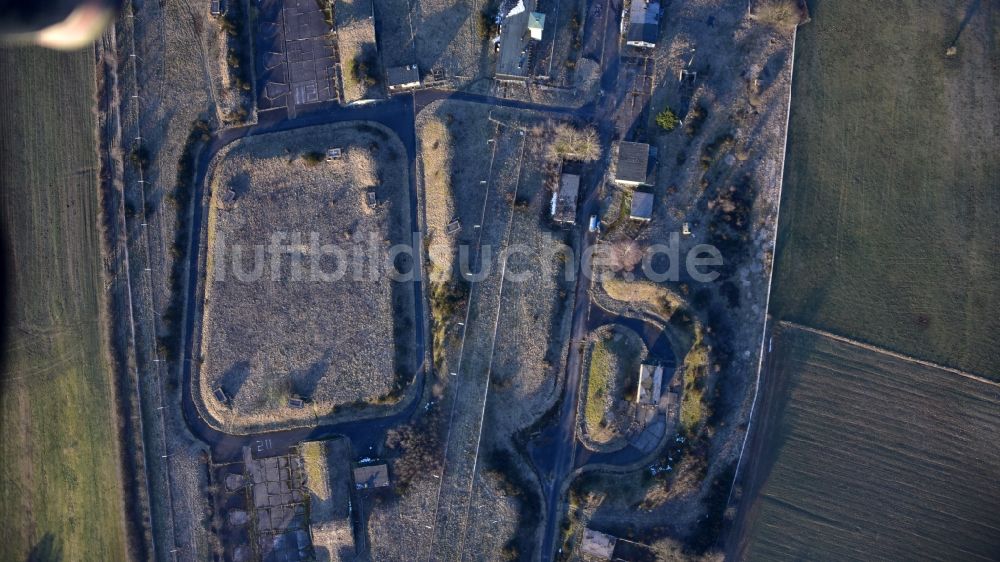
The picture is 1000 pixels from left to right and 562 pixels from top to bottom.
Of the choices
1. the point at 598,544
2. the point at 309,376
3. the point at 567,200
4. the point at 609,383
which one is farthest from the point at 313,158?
the point at 598,544

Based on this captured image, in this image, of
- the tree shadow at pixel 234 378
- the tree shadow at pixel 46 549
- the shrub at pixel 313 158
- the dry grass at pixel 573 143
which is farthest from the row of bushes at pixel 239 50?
the tree shadow at pixel 46 549

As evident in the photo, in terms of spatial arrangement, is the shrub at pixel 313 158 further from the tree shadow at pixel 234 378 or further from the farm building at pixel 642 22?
the farm building at pixel 642 22

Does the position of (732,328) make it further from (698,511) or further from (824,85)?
(824,85)

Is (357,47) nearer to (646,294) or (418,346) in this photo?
(418,346)

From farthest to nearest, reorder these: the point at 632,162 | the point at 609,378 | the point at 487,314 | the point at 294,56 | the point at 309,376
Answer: the point at 294,56 → the point at 309,376 → the point at 487,314 → the point at 609,378 → the point at 632,162

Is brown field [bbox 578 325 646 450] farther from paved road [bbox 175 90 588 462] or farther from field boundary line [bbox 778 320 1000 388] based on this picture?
paved road [bbox 175 90 588 462]
